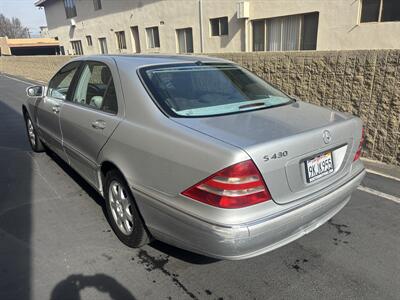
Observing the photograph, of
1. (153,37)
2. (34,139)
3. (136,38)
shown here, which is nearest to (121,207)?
(34,139)

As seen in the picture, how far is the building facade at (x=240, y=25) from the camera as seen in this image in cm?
995

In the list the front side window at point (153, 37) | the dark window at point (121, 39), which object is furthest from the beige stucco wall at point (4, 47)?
the front side window at point (153, 37)

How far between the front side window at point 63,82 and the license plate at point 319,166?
2842 mm

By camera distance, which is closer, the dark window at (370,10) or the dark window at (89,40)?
the dark window at (370,10)

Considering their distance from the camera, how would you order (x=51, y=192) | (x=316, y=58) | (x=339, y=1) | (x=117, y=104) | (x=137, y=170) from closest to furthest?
(x=137, y=170)
(x=117, y=104)
(x=51, y=192)
(x=316, y=58)
(x=339, y=1)

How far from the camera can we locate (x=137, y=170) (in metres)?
2.53

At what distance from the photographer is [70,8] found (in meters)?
30.4

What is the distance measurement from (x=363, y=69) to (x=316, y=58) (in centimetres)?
77

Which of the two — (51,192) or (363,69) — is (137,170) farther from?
(363,69)

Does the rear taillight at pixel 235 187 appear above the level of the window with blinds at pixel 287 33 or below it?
below

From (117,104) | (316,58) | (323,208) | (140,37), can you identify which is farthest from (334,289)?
(140,37)

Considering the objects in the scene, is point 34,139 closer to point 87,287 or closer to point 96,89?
point 96,89

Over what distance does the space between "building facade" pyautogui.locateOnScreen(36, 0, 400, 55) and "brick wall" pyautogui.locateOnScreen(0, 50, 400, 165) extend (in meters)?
5.49

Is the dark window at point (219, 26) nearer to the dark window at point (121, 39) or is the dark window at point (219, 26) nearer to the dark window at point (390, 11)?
the dark window at point (390, 11)
